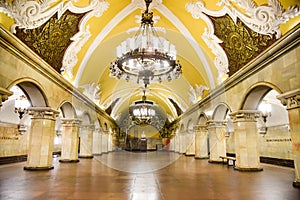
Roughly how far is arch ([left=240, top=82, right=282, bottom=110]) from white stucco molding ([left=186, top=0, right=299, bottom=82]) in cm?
164

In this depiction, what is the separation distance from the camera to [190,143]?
16.5 meters

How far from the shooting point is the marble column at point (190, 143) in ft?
52.5

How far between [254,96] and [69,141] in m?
8.19

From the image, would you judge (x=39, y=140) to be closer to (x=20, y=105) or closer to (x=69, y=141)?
(x=20, y=105)

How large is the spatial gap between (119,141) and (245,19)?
24528 millimetres

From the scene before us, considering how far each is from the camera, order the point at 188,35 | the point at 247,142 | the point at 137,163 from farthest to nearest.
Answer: the point at 137,163, the point at 188,35, the point at 247,142

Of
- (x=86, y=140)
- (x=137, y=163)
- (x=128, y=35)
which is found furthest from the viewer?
(x=86, y=140)

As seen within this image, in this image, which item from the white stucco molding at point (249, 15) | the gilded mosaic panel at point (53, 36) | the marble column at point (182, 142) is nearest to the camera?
the white stucco molding at point (249, 15)

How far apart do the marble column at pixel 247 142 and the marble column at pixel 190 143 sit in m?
8.33

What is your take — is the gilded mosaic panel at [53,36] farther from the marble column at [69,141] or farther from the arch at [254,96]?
the arch at [254,96]

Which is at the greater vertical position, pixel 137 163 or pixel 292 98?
pixel 292 98

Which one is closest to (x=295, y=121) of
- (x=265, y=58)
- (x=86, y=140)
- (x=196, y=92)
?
(x=265, y=58)

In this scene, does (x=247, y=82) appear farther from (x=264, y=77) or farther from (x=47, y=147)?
(x=47, y=147)

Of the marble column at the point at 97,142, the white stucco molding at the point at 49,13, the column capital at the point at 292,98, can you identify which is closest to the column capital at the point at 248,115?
the column capital at the point at 292,98
